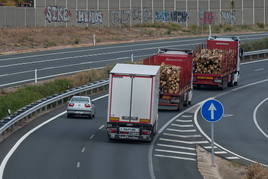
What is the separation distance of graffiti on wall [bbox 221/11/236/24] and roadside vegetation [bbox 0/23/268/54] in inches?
30.1

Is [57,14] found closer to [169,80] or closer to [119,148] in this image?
[169,80]

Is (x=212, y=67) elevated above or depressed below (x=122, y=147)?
above

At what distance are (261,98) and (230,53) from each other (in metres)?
4.70

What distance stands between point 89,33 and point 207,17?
1983cm

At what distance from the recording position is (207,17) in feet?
337

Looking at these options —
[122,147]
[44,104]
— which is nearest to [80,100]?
[44,104]

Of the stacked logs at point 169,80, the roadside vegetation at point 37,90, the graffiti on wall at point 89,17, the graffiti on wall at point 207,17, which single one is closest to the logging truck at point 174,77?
the stacked logs at point 169,80

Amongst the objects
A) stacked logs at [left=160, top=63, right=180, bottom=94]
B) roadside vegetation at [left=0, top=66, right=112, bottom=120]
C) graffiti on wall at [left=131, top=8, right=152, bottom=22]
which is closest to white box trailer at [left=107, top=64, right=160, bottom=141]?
roadside vegetation at [left=0, top=66, right=112, bottom=120]

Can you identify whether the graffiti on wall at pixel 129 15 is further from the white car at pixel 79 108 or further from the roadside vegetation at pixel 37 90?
the white car at pixel 79 108

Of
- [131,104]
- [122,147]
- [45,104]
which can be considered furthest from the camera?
[45,104]

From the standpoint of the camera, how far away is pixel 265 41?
79.2 metres

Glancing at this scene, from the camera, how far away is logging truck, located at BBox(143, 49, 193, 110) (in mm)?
42375

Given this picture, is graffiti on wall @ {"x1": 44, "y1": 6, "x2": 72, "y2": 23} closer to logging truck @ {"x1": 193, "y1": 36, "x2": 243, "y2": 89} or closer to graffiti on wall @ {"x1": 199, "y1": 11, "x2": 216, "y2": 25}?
graffiti on wall @ {"x1": 199, "y1": 11, "x2": 216, "y2": 25}

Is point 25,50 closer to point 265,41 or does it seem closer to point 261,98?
point 265,41
